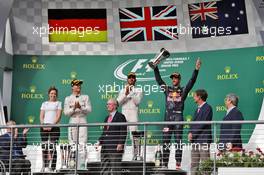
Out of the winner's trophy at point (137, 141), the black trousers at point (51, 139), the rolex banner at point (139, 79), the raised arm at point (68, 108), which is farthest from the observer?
the rolex banner at point (139, 79)

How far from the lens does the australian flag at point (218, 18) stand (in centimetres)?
1620

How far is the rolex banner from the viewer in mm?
16078

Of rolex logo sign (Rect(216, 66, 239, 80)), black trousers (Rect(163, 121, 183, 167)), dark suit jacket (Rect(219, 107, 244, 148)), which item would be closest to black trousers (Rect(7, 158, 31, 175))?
black trousers (Rect(163, 121, 183, 167))

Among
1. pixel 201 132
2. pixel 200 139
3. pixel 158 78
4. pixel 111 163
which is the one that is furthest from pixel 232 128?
pixel 158 78

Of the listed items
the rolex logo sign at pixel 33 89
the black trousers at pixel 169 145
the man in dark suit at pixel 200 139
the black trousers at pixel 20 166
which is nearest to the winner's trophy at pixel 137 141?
the black trousers at pixel 169 145

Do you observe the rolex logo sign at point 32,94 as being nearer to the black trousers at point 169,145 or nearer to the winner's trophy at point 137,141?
the black trousers at point 169,145

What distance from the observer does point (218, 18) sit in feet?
53.9

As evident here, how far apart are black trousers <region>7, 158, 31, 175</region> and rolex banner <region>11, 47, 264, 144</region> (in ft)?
8.52

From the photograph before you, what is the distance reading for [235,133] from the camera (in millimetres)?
13094

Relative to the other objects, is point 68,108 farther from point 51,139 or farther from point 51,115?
point 51,139

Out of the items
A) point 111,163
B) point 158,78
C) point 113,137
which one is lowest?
point 111,163

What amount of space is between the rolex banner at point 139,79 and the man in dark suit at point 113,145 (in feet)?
9.13

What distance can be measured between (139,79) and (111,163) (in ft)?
14.3

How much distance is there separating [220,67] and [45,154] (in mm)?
4461
